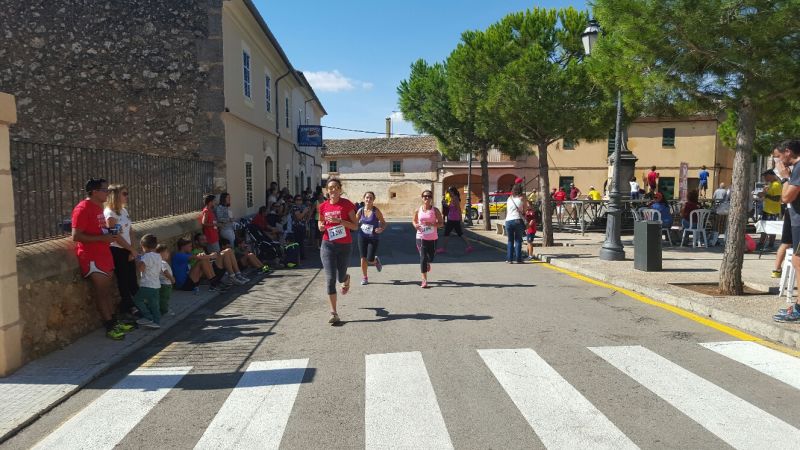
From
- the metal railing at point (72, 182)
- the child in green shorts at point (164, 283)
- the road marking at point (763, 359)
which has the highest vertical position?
the metal railing at point (72, 182)

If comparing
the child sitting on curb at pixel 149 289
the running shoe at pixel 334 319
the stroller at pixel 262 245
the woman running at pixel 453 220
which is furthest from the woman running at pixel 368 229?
the woman running at pixel 453 220

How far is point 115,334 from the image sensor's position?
19.6 feet

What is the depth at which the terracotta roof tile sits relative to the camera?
45.3m

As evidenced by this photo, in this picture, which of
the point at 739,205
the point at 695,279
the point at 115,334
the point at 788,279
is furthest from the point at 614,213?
the point at 115,334

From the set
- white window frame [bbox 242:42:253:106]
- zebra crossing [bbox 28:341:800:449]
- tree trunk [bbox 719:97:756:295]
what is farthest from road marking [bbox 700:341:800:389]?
white window frame [bbox 242:42:253:106]

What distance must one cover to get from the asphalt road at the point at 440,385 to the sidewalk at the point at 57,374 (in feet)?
0.40

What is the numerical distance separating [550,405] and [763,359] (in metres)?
2.47

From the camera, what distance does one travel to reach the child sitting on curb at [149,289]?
6535 mm

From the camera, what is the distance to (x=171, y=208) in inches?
403

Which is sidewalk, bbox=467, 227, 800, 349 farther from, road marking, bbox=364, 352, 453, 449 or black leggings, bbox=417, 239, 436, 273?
road marking, bbox=364, 352, 453, 449

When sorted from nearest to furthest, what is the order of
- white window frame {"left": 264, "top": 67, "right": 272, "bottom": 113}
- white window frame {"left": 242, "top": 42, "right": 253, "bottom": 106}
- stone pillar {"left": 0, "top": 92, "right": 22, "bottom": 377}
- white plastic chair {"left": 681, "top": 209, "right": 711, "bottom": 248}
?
stone pillar {"left": 0, "top": 92, "right": 22, "bottom": 377} < white plastic chair {"left": 681, "top": 209, "right": 711, "bottom": 248} < white window frame {"left": 242, "top": 42, "right": 253, "bottom": 106} < white window frame {"left": 264, "top": 67, "right": 272, "bottom": 113}

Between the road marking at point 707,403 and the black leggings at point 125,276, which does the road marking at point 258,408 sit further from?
the road marking at point 707,403

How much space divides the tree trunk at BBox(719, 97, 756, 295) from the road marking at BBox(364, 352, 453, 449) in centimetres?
513

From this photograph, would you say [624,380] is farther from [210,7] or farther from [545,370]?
[210,7]
